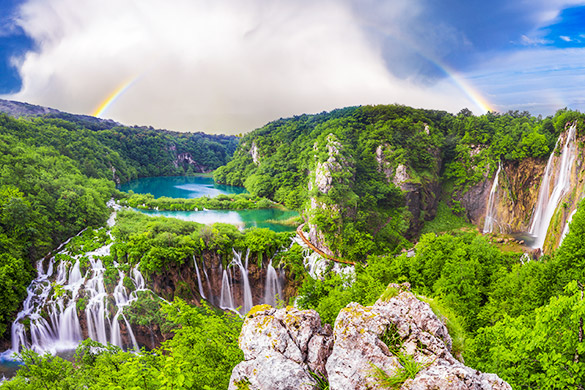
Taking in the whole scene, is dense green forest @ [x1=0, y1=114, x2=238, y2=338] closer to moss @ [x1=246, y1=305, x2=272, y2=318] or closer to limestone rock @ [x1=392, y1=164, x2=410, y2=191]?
moss @ [x1=246, y1=305, x2=272, y2=318]

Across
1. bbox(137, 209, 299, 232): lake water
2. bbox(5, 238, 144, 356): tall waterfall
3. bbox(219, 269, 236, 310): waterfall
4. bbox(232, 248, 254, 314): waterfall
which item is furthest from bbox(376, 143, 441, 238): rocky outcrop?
bbox(5, 238, 144, 356): tall waterfall

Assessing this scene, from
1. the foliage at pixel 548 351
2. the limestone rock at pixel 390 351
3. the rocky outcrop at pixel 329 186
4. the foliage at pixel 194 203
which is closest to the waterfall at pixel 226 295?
the rocky outcrop at pixel 329 186

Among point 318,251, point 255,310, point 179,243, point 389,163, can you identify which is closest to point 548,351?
point 255,310

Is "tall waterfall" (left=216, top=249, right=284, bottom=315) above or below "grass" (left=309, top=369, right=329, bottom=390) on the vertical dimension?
below

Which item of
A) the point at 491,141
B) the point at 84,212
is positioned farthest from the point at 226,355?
the point at 491,141

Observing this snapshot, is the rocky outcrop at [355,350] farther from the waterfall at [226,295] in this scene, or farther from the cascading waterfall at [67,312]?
the waterfall at [226,295]

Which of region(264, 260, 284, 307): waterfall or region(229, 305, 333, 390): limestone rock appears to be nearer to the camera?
region(229, 305, 333, 390): limestone rock
